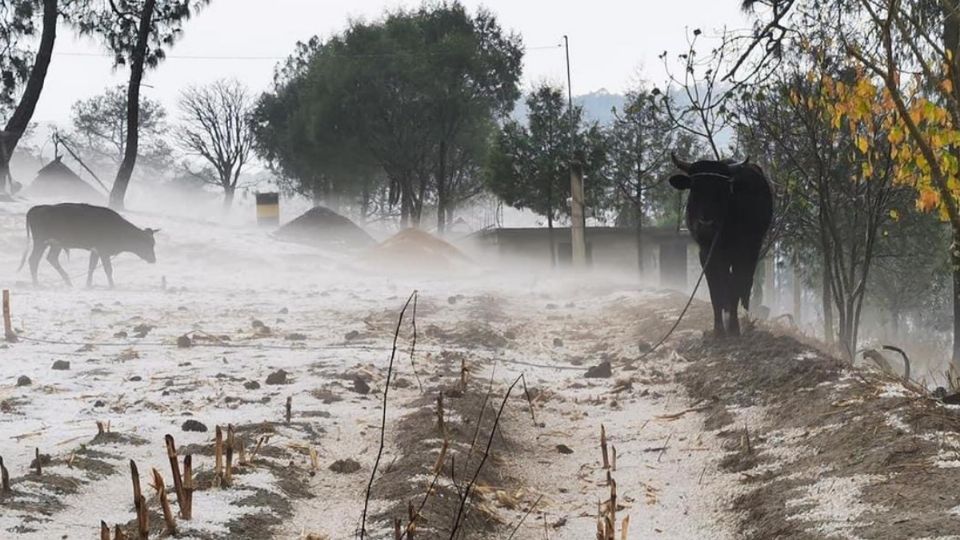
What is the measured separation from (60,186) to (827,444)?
48772 mm

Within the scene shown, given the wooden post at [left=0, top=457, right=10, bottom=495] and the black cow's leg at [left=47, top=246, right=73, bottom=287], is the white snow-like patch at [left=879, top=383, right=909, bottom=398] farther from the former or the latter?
the black cow's leg at [left=47, top=246, right=73, bottom=287]

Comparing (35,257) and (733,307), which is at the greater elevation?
(35,257)

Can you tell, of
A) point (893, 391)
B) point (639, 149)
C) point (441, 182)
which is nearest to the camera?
point (893, 391)

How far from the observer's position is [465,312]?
17.8 meters

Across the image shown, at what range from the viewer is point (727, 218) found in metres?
10.6

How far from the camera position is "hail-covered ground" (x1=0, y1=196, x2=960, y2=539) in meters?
5.49

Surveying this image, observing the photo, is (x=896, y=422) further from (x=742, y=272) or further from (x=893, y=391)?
(x=742, y=272)

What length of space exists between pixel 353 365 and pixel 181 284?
45.6 feet

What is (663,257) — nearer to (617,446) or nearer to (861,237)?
(861,237)

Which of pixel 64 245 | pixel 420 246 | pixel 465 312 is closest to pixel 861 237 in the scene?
pixel 465 312

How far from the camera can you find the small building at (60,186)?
1881 inches

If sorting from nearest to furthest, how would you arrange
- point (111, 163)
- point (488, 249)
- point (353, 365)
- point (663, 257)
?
point (353, 365) < point (663, 257) < point (488, 249) < point (111, 163)

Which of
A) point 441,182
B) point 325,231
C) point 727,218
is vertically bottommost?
point 727,218

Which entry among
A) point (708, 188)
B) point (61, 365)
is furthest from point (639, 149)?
point (61, 365)
